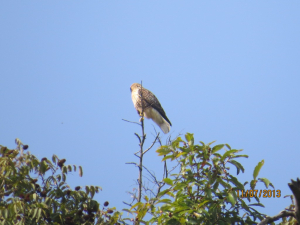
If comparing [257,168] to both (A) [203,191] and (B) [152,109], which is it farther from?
(B) [152,109]

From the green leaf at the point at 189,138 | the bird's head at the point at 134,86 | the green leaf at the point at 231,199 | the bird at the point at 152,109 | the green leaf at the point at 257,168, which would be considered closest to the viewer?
the green leaf at the point at 231,199

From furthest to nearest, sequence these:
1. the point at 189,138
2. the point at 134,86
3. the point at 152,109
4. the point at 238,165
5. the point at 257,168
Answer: the point at 134,86
the point at 152,109
the point at 189,138
the point at 238,165
the point at 257,168

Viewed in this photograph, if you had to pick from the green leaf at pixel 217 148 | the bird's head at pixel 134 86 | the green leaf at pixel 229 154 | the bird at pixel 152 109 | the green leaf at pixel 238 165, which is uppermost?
the bird's head at pixel 134 86

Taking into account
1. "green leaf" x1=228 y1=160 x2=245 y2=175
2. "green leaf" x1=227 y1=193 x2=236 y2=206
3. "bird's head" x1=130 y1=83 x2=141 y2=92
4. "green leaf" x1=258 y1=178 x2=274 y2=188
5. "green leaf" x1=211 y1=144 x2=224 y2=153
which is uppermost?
"bird's head" x1=130 y1=83 x2=141 y2=92

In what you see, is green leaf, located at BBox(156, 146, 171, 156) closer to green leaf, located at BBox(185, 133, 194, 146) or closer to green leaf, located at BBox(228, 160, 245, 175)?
green leaf, located at BBox(185, 133, 194, 146)

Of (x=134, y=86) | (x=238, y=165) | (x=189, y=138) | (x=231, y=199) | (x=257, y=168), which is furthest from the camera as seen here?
(x=134, y=86)

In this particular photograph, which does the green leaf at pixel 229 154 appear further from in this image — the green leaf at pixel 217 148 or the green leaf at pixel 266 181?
the green leaf at pixel 266 181

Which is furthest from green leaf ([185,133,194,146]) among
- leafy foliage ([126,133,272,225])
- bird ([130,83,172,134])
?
bird ([130,83,172,134])

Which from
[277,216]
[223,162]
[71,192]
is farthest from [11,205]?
[277,216]

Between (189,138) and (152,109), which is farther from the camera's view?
(152,109)

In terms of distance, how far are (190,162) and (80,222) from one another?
1057 millimetres

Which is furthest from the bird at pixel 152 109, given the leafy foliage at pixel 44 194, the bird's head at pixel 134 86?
the leafy foliage at pixel 44 194

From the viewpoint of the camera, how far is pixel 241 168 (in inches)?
110

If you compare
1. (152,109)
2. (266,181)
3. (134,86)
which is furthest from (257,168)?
(134,86)
